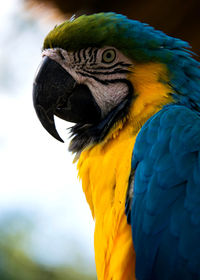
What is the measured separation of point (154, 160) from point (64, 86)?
536mm

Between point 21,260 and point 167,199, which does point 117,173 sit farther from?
point 21,260

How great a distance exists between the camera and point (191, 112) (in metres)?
1.52

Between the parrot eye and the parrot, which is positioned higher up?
the parrot eye

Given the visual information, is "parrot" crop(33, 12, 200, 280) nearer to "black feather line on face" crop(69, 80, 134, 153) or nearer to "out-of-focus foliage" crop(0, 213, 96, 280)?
"black feather line on face" crop(69, 80, 134, 153)

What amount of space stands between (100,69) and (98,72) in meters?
0.02

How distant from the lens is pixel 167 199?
1361 millimetres

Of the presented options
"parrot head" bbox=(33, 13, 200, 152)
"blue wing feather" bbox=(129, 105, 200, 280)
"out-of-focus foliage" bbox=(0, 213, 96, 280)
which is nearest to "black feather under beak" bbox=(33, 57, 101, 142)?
"parrot head" bbox=(33, 13, 200, 152)

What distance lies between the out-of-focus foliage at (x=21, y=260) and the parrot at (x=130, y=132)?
3895 millimetres

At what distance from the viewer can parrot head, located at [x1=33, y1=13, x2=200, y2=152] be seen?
1.66 m

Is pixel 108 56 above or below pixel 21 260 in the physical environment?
above

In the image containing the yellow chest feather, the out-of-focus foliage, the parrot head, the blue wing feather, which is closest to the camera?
the blue wing feather

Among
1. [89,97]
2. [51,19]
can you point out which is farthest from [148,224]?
[51,19]

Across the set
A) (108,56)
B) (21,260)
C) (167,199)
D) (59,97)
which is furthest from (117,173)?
(21,260)

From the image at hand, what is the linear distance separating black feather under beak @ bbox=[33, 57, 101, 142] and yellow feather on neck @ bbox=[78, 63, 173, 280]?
6.3 inches
